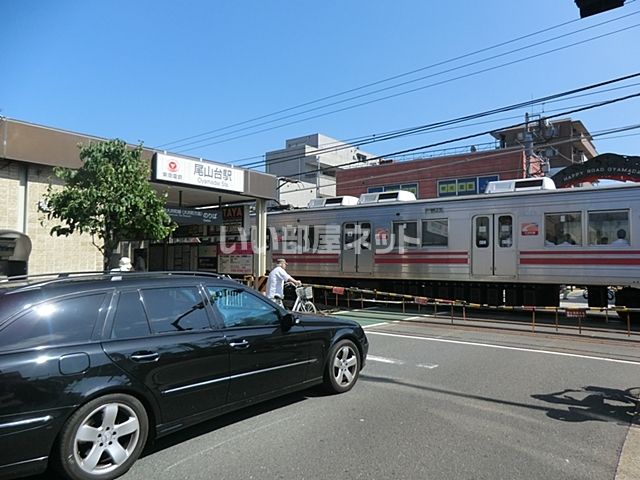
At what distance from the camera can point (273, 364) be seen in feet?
17.7

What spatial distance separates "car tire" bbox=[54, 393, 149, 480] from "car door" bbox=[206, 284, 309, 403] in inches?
39.1

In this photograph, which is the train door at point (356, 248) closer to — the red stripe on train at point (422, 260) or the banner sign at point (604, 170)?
the red stripe on train at point (422, 260)

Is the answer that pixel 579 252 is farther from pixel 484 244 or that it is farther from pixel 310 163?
pixel 310 163

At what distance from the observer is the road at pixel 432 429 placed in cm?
418

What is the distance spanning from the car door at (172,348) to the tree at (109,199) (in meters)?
4.16

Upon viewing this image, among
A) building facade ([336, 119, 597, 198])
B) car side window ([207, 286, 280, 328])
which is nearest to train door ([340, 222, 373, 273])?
car side window ([207, 286, 280, 328])

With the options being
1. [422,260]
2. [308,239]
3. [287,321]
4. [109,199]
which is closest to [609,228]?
[422,260]

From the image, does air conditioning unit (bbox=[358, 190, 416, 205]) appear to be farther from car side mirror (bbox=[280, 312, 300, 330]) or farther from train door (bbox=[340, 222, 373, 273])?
car side mirror (bbox=[280, 312, 300, 330])

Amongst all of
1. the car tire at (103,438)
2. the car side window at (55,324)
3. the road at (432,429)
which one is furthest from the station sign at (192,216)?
the car tire at (103,438)

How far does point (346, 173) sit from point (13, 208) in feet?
108

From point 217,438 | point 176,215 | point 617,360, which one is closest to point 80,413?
point 217,438

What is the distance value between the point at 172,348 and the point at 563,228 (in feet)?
40.0

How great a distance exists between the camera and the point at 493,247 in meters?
14.9

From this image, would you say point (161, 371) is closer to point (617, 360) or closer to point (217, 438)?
point (217, 438)
